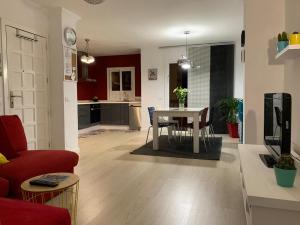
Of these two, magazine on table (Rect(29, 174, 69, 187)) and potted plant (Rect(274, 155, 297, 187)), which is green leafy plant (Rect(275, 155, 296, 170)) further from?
magazine on table (Rect(29, 174, 69, 187))

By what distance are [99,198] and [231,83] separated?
5378mm

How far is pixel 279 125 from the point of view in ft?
5.77

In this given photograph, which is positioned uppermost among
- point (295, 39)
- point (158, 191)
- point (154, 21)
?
point (154, 21)

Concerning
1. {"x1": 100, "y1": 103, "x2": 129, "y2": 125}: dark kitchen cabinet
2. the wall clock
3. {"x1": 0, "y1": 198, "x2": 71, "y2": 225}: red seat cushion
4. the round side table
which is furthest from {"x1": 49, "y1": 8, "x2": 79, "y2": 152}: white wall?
Result: {"x1": 100, "y1": 103, "x2": 129, "y2": 125}: dark kitchen cabinet

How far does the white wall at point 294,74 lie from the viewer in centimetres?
224

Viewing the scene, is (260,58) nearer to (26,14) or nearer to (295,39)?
(295,39)

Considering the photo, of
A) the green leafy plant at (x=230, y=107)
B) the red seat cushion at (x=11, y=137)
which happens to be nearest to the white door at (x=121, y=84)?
the green leafy plant at (x=230, y=107)

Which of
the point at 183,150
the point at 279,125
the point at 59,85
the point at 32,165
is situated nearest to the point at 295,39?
the point at 279,125

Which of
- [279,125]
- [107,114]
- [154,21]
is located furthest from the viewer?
[107,114]

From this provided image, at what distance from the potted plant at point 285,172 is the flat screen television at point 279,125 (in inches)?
9.2

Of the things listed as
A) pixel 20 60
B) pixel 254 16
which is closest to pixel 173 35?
pixel 254 16

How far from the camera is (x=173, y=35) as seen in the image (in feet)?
20.1

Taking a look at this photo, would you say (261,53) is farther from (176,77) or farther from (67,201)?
(176,77)

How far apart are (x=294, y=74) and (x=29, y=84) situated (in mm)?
3781
